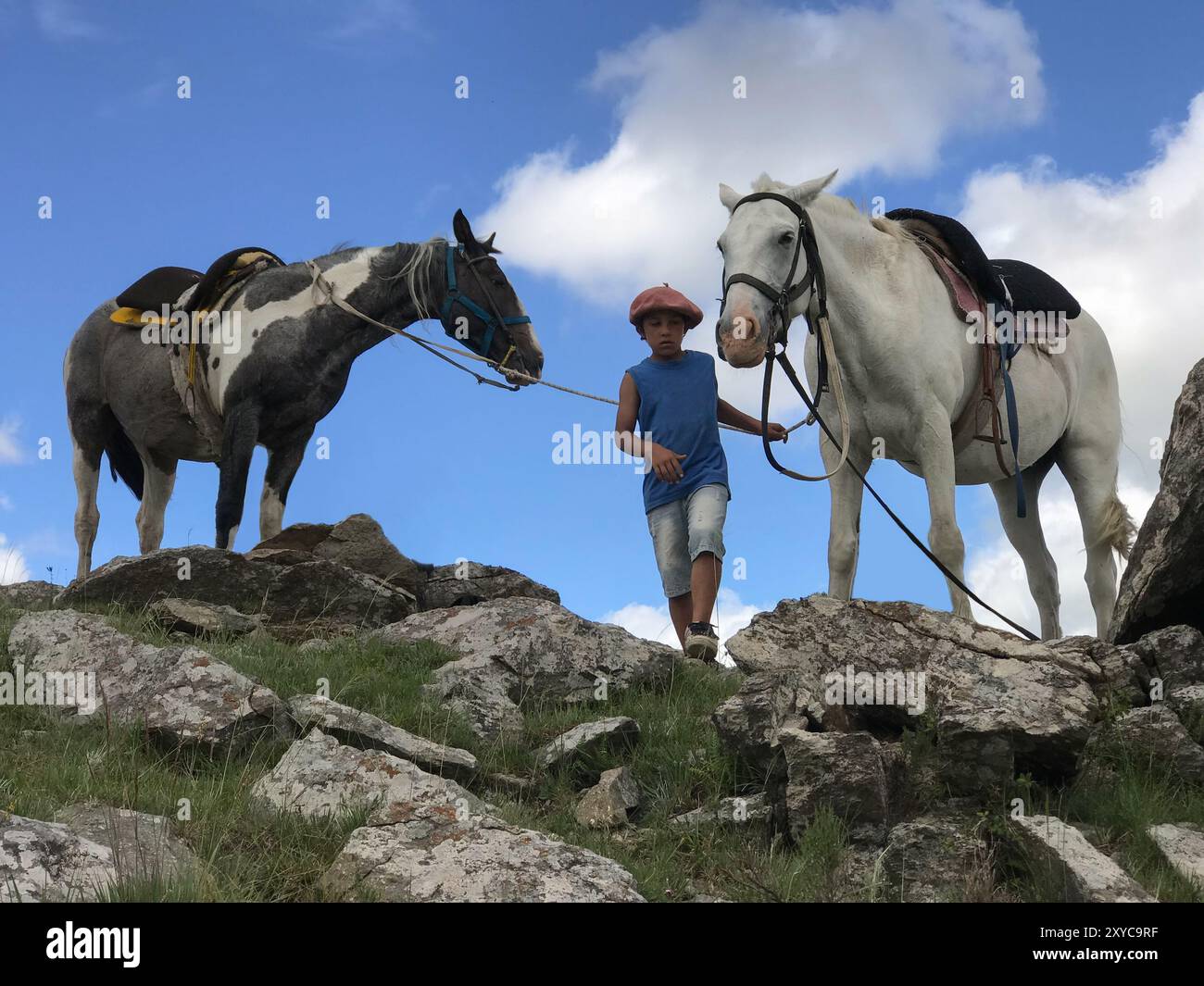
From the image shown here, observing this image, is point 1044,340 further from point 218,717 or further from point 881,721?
point 218,717

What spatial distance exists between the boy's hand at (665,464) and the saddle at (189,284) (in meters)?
5.53

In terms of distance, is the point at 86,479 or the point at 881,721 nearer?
the point at 881,721

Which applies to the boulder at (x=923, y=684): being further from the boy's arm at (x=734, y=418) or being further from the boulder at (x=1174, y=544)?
the boy's arm at (x=734, y=418)

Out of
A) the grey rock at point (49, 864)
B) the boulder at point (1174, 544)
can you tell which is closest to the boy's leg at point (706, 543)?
the boulder at point (1174, 544)

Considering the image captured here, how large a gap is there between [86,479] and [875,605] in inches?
358

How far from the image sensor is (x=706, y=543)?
8102 millimetres

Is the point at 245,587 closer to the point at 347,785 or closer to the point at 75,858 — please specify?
the point at 347,785

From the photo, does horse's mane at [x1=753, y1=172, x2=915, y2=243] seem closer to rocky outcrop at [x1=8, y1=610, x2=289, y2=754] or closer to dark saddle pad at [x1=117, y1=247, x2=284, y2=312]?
rocky outcrop at [x1=8, y1=610, x2=289, y2=754]

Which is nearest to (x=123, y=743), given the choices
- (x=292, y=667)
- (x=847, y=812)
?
(x=292, y=667)

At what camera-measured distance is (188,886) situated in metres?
4.45

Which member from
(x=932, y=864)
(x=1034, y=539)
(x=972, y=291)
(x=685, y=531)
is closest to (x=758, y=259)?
(x=685, y=531)

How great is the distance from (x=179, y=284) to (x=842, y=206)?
723cm

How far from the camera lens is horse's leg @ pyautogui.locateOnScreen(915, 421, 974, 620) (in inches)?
301

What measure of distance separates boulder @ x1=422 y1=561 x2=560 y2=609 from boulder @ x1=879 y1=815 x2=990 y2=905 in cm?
565
